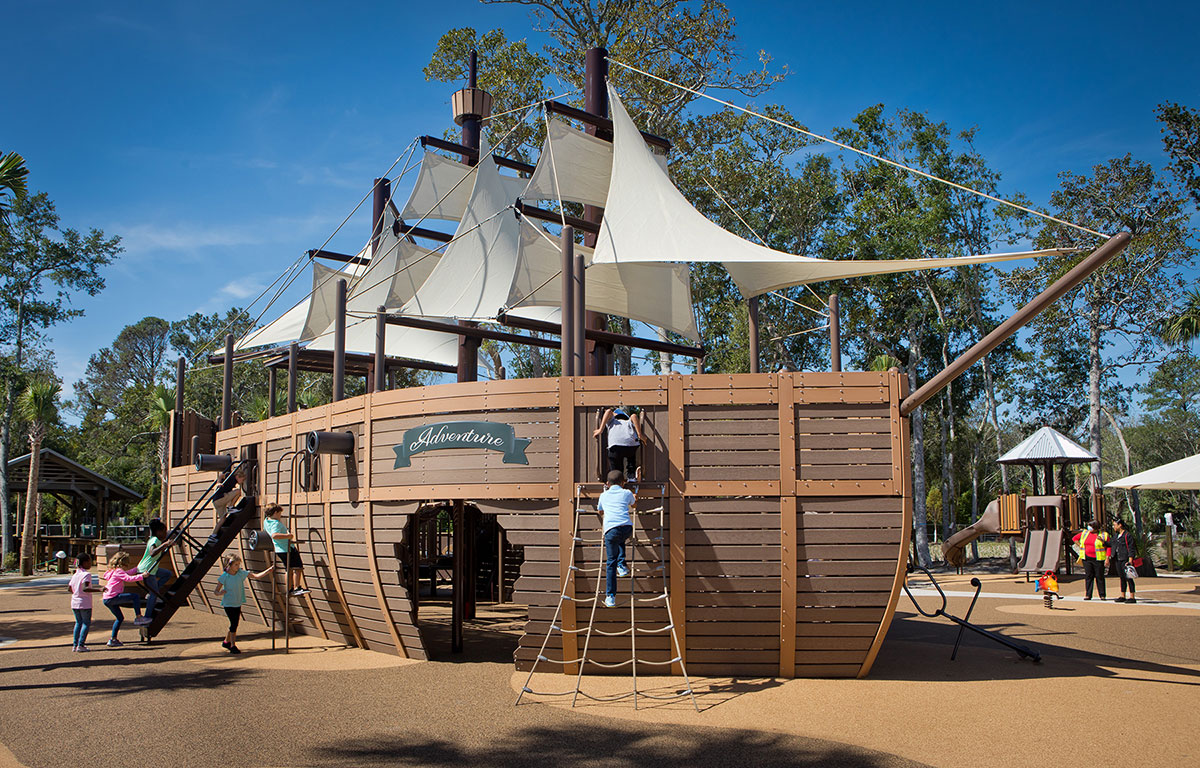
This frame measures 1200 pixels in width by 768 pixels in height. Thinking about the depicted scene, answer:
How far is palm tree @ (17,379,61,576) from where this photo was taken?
2655cm

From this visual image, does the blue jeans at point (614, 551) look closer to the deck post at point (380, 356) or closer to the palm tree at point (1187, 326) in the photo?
the deck post at point (380, 356)

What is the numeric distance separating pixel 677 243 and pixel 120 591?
10.4 m

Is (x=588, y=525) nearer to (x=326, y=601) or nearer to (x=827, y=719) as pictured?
(x=827, y=719)

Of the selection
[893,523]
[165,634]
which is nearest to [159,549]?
[165,634]

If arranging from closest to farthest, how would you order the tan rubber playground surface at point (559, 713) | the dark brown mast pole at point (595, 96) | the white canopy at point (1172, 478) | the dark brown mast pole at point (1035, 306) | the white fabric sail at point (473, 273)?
the tan rubber playground surface at point (559, 713), the dark brown mast pole at point (1035, 306), the dark brown mast pole at point (595, 96), the white fabric sail at point (473, 273), the white canopy at point (1172, 478)

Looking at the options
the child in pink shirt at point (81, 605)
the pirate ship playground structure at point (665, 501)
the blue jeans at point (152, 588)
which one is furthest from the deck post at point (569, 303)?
the blue jeans at point (152, 588)

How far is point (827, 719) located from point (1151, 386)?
56.7 metres

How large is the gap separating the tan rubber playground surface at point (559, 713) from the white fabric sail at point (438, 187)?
14.6m

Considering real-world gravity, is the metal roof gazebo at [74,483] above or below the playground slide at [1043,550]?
above

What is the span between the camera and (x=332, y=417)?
12070mm

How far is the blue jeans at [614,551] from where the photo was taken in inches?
357

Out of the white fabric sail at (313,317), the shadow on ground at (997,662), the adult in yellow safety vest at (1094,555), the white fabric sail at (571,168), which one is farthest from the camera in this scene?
the white fabric sail at (313,317)

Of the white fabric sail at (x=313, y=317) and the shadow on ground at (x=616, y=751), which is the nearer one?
the shadow on ground at (x=616, y=751)

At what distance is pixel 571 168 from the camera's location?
18.9 meters
